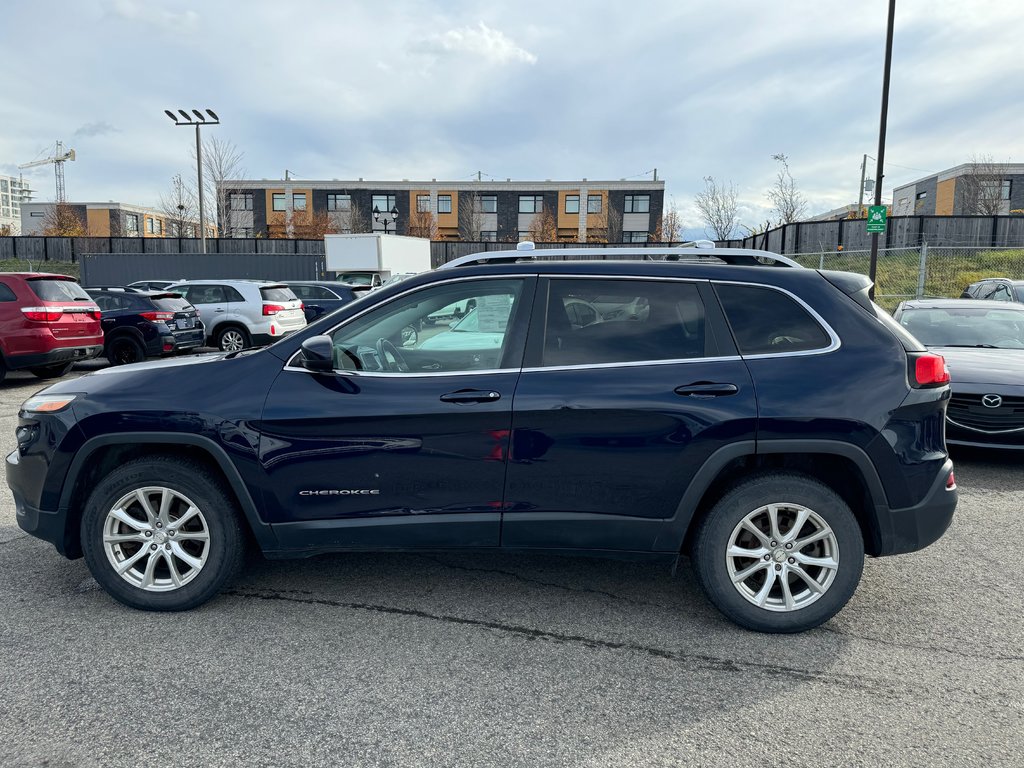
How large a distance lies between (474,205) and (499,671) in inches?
2500

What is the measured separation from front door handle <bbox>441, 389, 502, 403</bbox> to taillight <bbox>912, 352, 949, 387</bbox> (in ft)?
6.37

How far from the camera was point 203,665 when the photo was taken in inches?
126

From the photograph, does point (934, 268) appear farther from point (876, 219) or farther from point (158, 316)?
point (158, 316)

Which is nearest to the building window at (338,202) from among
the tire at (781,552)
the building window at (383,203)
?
the building window at (383,203)

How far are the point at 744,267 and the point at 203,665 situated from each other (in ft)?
10.1

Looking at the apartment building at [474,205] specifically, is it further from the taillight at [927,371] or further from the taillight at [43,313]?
the taillight at [927,371]

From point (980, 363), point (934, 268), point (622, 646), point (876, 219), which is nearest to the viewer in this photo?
point (622, 646)

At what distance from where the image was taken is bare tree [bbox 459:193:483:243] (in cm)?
6431

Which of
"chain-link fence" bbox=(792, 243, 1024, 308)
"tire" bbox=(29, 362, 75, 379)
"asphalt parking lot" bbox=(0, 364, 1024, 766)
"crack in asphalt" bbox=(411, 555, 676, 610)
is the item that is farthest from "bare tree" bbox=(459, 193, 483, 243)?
"asphalt parking lot" bbox=(0, 364, 1024, 766)

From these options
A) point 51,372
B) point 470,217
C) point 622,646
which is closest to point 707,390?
point 622,646

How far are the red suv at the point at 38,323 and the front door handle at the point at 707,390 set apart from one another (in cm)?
1067

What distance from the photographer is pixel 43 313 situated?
36.0 ft

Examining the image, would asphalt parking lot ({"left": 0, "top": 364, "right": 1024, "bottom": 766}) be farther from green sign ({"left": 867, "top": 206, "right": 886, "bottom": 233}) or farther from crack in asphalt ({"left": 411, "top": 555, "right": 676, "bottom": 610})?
green sign ({"left": 867, "top": 206, "right": 886, "bottom": 233})

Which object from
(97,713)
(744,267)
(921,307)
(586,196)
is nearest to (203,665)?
(97,713)
